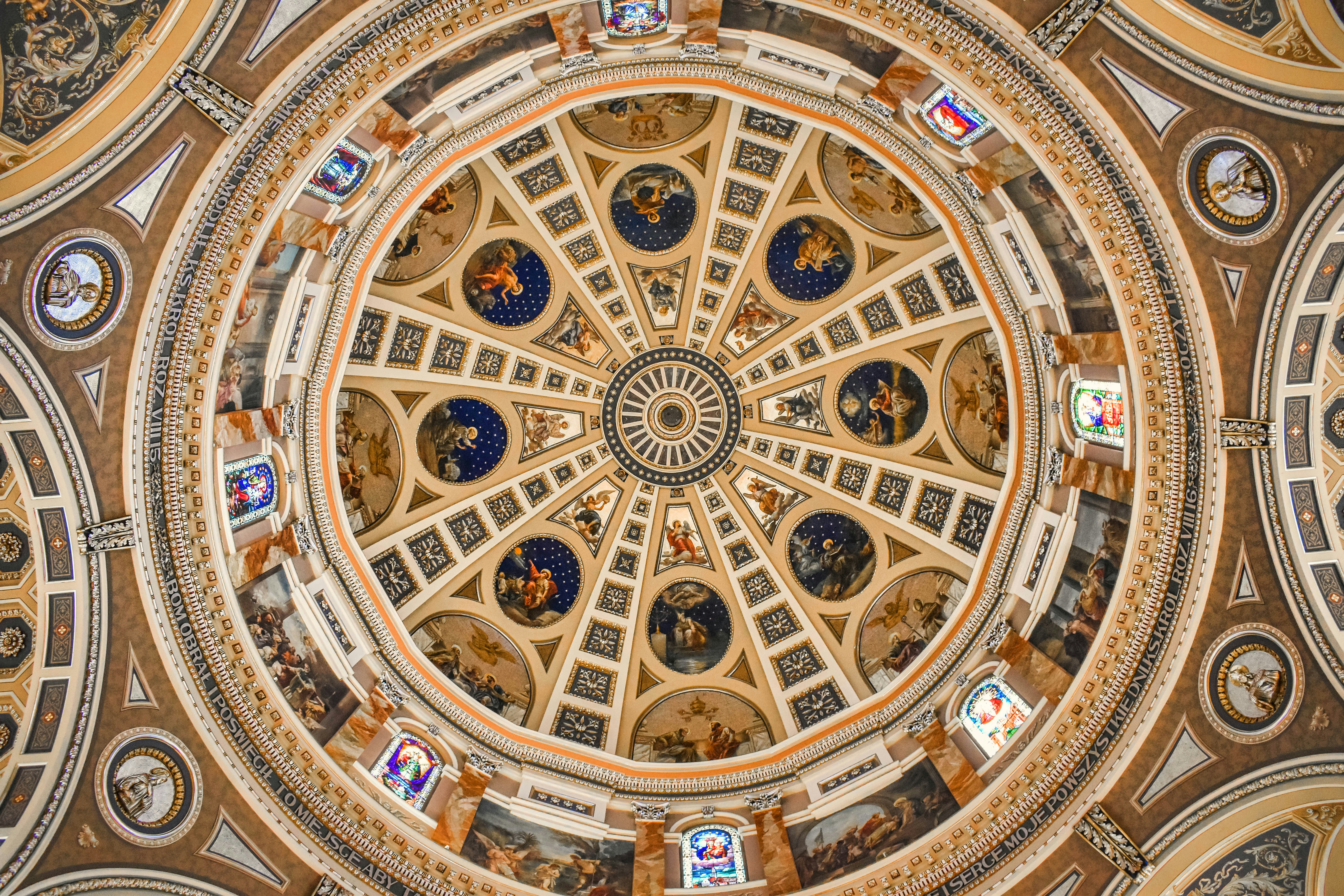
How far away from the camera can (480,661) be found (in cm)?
2073

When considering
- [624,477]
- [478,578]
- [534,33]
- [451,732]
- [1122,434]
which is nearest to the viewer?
[534,33]

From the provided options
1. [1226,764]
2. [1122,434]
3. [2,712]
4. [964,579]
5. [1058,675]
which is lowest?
[2,712]

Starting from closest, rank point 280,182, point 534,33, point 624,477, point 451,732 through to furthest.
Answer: point 280,182 < point 534,33 < point 451,732 < point 624,477

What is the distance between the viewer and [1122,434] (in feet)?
50.4

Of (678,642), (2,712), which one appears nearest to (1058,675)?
(678,642)

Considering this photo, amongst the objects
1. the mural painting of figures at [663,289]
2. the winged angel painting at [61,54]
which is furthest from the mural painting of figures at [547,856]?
the winged angel painting at [61,54]

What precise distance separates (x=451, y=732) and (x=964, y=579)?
1200 cm

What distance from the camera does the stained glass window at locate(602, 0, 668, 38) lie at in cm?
1428

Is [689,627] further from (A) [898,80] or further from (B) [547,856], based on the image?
(A) [898,80]

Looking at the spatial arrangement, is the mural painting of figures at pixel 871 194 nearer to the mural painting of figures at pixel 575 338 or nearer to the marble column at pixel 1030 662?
the mural painting of figures at pixel 575 338

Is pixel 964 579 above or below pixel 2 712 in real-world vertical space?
above

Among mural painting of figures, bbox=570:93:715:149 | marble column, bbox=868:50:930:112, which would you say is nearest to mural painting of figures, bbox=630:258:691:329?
mural painting of figures, bbox=570:93:715:149

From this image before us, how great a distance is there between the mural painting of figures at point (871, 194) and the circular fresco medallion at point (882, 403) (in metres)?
3.40

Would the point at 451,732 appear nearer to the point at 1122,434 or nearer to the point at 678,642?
the point at 678,642
